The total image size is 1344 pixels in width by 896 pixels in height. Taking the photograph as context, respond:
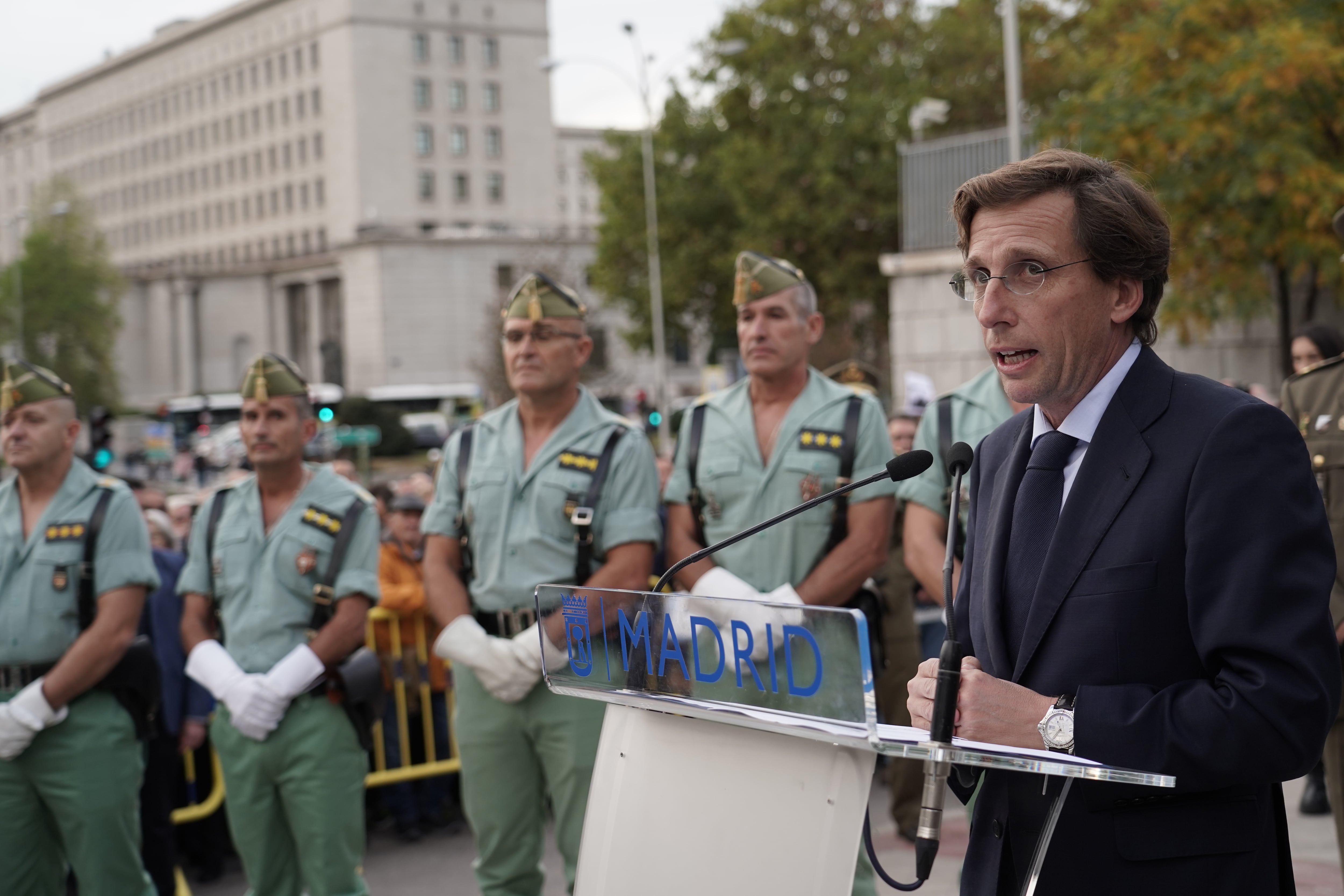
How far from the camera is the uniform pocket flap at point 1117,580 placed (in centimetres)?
219

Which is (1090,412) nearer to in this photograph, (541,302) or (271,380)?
(541,302)

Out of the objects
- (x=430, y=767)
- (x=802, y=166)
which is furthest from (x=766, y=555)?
(x=802, y=166)

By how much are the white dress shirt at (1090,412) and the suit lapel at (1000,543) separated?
0.33 feet

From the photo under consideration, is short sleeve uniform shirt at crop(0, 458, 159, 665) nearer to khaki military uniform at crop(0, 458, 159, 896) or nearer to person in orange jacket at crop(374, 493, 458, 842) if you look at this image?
khaki military uniform at crop(0, 458, 159, 896)

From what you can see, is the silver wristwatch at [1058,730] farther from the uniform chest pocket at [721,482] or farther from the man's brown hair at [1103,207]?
the uniform chest pocket at [721,482]

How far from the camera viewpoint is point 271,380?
5.27m

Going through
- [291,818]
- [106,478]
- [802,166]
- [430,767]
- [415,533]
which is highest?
[802,166]

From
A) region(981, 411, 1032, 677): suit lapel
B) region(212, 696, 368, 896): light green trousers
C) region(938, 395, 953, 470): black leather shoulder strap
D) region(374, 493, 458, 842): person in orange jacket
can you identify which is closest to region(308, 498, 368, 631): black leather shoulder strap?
region(212, 696, 368, 896): light green trousers

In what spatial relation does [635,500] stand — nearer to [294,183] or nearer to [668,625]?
[668,625]

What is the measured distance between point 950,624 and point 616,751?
597 mm

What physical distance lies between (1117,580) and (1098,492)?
0.51 ft

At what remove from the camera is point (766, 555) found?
4.96 meters

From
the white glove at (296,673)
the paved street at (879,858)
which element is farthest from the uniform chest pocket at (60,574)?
the paved street at (879,858)

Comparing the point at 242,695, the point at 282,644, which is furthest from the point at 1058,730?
the point at 282,644
